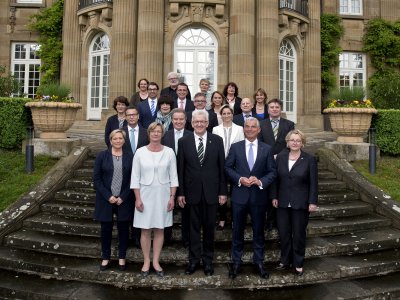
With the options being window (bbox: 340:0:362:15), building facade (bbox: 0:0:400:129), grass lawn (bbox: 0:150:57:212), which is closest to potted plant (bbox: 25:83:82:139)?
grass lawn (bbox: 0:150:57:212)

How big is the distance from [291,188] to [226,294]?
4.97 ft

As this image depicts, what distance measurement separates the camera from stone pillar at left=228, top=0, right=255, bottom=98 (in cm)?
1391

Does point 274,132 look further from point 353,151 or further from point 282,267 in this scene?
point 353,151

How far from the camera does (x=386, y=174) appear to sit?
808 centimetres

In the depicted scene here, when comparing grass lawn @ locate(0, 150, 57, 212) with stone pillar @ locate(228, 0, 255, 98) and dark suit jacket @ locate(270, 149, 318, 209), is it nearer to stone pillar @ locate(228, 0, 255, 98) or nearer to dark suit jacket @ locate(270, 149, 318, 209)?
dark suit jacket @ locate(270, 149, 318, 209)

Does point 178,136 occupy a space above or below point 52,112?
below

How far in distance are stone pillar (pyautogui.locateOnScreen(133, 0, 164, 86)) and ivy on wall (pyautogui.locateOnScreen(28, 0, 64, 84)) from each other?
214 inches

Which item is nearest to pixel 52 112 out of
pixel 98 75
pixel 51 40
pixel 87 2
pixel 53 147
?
pixel 53 147

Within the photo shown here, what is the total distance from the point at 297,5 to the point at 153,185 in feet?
47.7

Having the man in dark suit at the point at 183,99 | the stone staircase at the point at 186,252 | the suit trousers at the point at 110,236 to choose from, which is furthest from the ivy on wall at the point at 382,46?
the suit trousers at the point at 110,236

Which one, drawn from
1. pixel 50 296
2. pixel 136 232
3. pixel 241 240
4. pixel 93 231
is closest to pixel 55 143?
pixel 93 231

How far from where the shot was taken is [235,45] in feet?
46.0

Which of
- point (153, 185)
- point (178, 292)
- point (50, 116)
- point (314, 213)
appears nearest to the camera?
point (178, 292)

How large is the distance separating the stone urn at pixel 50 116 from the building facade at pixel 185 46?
5.75 m
